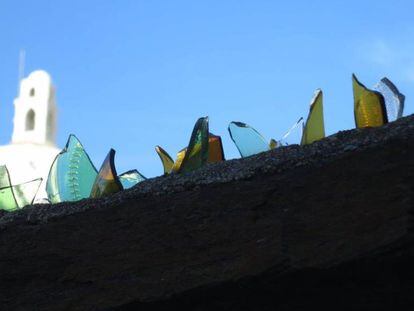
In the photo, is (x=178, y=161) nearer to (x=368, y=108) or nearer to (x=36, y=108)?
(x=368, y=108)

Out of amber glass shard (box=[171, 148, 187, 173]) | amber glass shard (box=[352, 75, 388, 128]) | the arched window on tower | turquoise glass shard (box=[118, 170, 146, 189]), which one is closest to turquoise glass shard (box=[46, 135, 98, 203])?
turquoise glass shard (box=[118, 170, 146, 189])

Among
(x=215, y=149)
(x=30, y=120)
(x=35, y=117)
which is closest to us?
(x=215, y=149)

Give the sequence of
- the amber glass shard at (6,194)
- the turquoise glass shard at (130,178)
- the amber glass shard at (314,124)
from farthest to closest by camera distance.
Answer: the amber glass shard at (6,194), the turquoise glass shard at (130,178), the amber glass shard at (314,124)

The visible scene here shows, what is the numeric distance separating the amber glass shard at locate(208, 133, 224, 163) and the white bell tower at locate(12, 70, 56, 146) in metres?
18.7

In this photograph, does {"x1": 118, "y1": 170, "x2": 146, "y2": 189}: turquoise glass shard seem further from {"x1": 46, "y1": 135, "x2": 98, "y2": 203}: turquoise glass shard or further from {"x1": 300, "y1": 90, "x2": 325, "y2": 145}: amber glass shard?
{"x1": 300, "y1": 90, "x2": 325, "y2": 145}: amber glass shard

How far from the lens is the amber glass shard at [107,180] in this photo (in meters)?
3.01

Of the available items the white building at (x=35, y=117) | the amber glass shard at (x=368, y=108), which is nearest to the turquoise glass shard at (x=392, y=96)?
the amber glass shard at (x=368, y=108)

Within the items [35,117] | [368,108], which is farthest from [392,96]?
[35,117]

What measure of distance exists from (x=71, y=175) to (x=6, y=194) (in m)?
0.29

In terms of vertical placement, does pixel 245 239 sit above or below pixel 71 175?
below

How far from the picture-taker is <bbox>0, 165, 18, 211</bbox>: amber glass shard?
11.2ft

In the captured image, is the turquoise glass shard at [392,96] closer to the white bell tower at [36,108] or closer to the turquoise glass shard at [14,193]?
the turquoise glass shard at [14,193]

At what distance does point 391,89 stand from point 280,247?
783mm

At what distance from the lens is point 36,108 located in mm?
22281
